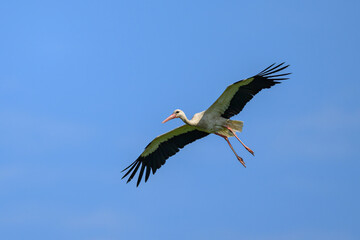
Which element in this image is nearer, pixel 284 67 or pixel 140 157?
pixel 284 67

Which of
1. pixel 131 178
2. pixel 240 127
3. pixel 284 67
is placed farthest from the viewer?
pixel 131 178

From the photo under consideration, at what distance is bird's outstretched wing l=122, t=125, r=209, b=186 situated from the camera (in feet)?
62.5

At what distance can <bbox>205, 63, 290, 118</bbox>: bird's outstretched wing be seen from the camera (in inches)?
670

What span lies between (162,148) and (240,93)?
3135 mm

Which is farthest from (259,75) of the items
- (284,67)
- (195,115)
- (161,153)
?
(161,153)

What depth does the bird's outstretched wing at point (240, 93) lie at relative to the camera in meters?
17.0

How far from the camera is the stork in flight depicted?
17156 mm

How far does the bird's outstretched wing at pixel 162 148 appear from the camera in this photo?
62.5 ft

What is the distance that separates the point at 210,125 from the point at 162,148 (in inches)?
78.2

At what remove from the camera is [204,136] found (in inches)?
752

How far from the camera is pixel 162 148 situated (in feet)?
63.3

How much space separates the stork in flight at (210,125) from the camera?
1716cm

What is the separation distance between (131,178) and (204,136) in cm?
232

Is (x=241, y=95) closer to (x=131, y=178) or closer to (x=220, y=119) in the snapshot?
(x=220, y=119)
